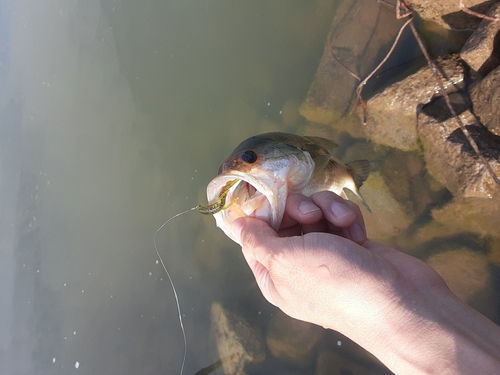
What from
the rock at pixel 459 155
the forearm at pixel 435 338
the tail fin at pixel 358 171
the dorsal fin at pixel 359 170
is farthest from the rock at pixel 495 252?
the forearm at pixel 435 338

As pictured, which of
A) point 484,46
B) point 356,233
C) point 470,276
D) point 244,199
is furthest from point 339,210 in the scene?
point 484,46

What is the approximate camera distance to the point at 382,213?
3.80 metres

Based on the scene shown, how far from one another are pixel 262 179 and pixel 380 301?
0.84 m

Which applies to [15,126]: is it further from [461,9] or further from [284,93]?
[461,9]

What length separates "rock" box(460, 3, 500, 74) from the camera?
300 cm

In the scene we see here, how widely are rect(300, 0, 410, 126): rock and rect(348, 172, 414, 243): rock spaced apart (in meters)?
0.96

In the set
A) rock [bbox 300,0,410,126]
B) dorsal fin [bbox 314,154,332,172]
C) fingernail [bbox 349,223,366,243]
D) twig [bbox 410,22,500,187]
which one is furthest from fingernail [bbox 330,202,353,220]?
rock [bbox 300,0,410,126]

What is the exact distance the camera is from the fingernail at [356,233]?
183cm

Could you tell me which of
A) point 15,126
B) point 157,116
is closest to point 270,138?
point 157,116

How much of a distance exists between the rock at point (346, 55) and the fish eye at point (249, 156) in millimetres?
2584

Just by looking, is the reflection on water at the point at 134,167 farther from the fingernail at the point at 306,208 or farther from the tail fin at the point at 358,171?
the fingernail at the point at 306,208

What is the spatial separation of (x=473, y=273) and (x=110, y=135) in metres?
5.55

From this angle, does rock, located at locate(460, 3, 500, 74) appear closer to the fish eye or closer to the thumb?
the fish eye

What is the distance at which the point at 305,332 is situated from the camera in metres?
3.87
